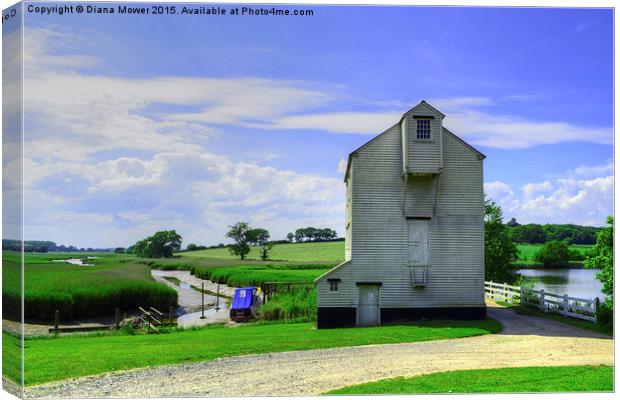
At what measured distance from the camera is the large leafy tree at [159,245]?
20156mm

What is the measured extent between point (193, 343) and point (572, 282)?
1676 cm

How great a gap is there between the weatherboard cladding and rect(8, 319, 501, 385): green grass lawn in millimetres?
1205

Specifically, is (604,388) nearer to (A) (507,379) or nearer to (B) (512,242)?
(A) (507,379)

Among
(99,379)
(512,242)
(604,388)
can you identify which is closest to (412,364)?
(604,388)

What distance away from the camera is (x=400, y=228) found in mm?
21203

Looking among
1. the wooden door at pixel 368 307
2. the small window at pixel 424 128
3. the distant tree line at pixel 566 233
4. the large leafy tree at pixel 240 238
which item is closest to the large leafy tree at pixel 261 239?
the large leafy tree at pixel 240 238

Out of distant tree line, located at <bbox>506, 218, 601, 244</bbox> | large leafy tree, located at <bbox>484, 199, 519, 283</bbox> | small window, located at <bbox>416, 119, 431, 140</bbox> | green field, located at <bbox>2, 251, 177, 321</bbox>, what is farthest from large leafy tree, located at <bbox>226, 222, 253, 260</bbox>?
large leafy tree, located at <bbox>484, 199, 519, 283</bbox>

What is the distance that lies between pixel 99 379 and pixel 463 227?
1364cm

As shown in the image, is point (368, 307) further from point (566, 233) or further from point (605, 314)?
point (605, 314)

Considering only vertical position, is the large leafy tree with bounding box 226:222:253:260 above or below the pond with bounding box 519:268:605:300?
above

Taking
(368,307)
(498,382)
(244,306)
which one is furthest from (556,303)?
(244,306)

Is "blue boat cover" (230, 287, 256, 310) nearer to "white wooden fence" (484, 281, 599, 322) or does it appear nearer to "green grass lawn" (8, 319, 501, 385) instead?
"green grass lawn" (8, 319, 501, 385)

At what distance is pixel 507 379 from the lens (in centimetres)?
1334

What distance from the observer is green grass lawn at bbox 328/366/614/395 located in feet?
42.3
